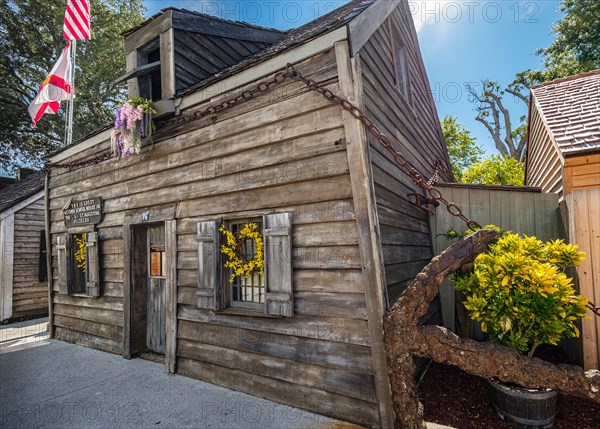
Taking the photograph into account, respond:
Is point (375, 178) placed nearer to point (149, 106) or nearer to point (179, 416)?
point (179, 416)

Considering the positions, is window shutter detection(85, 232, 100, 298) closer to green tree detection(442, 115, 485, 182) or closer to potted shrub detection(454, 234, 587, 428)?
potted shrub detection(454, 234, 587, 428)

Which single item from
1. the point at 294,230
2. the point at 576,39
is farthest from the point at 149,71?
the point at 576,39

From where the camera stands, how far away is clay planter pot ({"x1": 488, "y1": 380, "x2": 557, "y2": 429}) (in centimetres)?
279

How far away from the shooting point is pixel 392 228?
3.85m

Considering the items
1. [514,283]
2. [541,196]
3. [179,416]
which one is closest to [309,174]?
[514,283]

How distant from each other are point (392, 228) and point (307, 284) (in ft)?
4.35

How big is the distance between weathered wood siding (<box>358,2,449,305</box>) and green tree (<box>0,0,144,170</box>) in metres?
16.8

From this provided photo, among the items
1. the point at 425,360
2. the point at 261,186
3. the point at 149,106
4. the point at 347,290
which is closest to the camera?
the point at 347,290

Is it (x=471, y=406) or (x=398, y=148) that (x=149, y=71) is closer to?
(x=398, y=148)

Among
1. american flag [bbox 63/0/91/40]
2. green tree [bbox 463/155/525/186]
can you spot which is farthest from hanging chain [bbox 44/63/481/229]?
green tree [bbox 463/155/525/186]

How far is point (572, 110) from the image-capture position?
16.0ft

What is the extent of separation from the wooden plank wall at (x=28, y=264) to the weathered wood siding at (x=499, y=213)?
39.0ft

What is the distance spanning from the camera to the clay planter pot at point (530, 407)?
2789mm

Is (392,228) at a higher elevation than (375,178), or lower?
lower
